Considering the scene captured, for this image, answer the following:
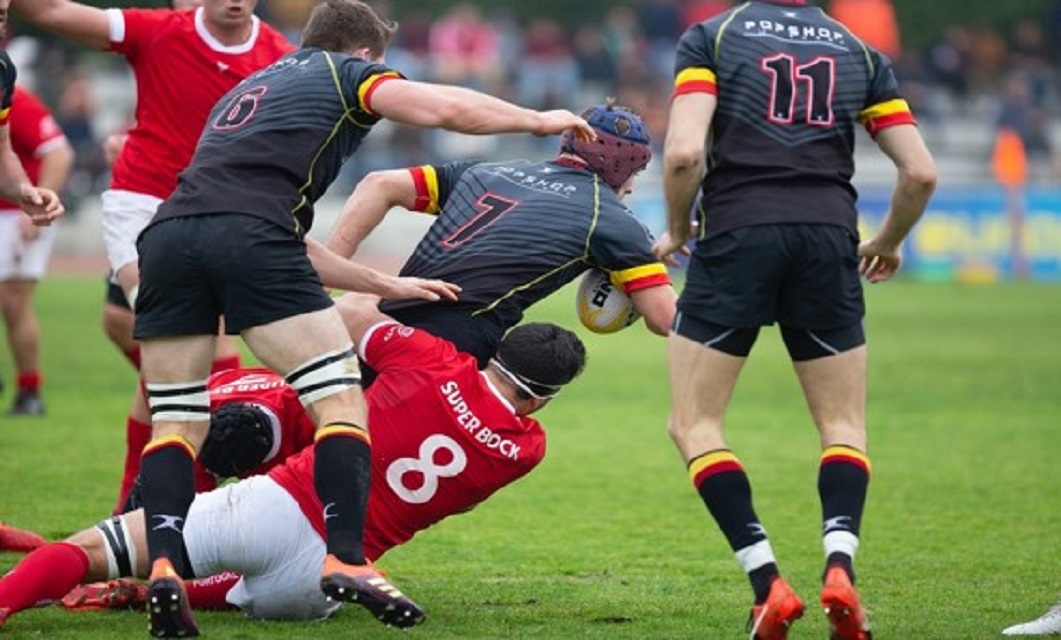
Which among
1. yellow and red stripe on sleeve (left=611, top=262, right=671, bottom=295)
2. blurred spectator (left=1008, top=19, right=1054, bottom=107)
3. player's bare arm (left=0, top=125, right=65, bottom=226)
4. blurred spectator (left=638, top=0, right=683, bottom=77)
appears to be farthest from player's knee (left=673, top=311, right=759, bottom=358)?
blurred spectator (left=1008, top=19, right=1054, bottom=107)

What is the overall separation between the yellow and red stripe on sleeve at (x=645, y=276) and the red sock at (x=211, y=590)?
1.88 metres

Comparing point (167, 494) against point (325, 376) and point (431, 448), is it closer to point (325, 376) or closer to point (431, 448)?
point (325, 376)

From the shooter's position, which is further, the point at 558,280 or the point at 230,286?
the point at 558,280

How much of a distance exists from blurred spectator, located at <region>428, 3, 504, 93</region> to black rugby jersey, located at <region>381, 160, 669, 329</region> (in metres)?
22.9

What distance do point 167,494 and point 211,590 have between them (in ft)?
2.32

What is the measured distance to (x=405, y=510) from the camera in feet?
22.1

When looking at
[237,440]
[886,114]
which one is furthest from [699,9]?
[886,114]

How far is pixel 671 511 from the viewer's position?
9578mm

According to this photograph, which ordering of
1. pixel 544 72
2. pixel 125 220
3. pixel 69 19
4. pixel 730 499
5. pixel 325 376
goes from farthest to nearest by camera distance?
pixel 544 72 → pixel 125 220 → pixel 69 19 → pixel 325 376 → pixel 730 499

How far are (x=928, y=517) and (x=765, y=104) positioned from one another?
3.87 m

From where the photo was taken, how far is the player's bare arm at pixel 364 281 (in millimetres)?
6754

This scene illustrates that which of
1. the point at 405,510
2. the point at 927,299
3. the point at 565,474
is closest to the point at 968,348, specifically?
the point at 927,299

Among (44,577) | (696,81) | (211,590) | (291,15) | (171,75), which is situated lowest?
(211,590)

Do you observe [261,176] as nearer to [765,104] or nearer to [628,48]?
[765,104]
